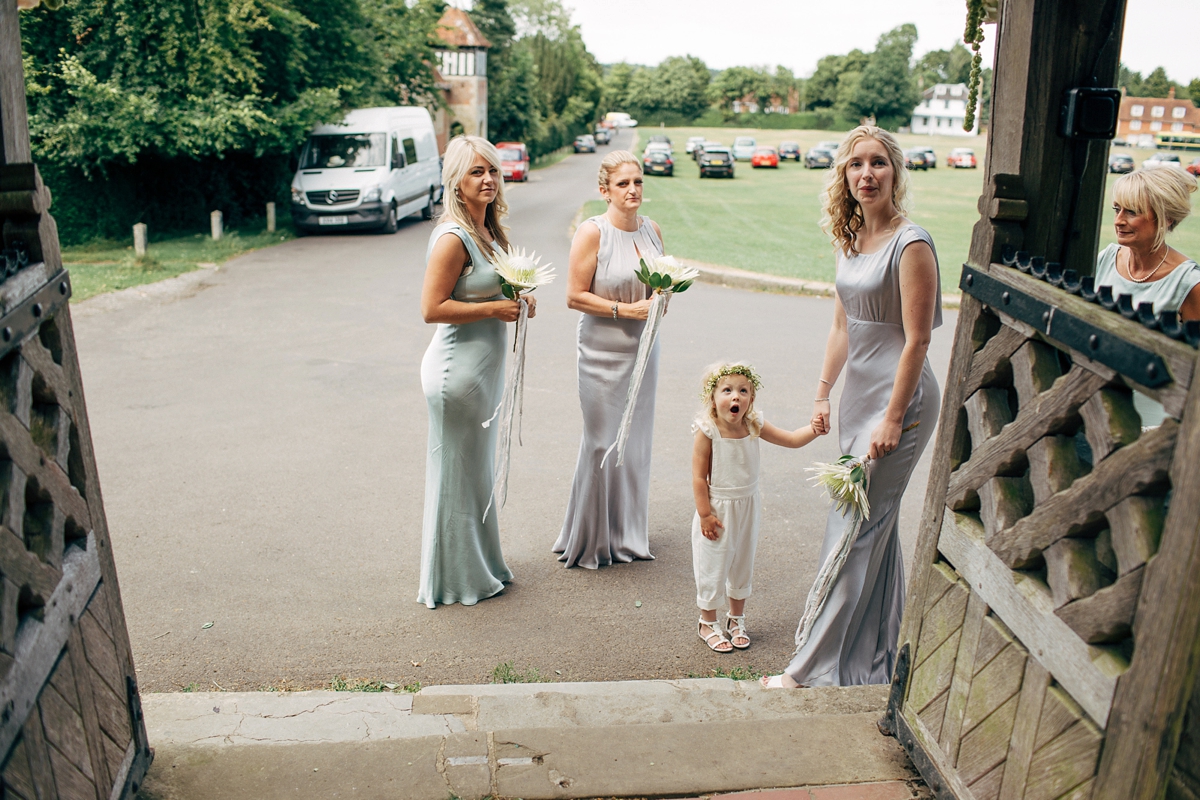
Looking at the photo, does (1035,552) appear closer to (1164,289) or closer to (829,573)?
(829,573)

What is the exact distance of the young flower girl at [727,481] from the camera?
4.40m

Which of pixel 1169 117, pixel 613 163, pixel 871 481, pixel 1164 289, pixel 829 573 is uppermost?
pixel 1169 117

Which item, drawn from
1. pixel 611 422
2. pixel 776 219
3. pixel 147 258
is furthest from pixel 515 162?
pixel 611 422

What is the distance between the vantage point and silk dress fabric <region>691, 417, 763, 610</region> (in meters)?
4.46

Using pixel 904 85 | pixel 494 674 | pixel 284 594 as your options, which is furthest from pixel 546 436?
pixel 904 85

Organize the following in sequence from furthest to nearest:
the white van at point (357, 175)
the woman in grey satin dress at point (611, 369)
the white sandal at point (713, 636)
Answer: the white van at point (357, 175)
the woman in grey satin dress at point (611, 369)
the white sandal at point (713, 636)

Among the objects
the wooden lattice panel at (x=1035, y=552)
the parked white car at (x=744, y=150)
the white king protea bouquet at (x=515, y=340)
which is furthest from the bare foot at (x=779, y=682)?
the parked white car at (x=744, y=150)

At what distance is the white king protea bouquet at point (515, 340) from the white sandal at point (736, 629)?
1.28 meters

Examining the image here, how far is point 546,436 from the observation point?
7848 millimetres

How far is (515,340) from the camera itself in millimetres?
4957

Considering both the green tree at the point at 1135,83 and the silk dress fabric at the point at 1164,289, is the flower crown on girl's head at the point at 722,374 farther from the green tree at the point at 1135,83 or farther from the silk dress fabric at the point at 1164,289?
the green tree at the point at 1135,83

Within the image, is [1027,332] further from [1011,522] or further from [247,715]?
[247,715]

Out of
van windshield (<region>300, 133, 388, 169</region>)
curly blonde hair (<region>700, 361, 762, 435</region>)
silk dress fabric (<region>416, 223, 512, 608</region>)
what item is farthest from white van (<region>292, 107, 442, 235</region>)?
curly blonde hair (<region>700, 361, 762, 435</region>)

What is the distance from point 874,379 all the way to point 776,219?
981 inches
